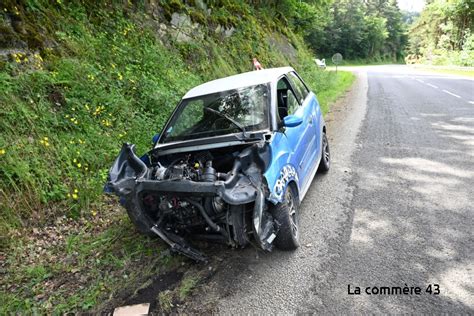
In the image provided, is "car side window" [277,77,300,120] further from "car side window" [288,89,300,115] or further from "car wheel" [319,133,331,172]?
"car wheel" [319,133,331,172]

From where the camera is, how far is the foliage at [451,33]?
38.7m

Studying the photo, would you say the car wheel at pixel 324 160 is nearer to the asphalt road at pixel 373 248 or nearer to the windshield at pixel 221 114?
the asphalt road at pixel 373 248

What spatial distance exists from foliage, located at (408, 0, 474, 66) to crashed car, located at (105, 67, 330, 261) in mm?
39190

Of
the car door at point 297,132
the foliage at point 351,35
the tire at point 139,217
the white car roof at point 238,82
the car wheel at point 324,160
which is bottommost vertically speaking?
the car wheel at point 324,160

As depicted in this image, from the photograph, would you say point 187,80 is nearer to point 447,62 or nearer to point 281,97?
point 281,97

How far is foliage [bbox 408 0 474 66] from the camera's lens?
3866cm

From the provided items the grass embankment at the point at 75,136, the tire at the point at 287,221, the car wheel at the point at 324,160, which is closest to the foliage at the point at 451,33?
the car wheel at the point at 324,160

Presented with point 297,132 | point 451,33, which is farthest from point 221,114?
point 451,33

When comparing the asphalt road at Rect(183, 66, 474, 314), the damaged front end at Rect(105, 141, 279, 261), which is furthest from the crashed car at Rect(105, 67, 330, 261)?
the asphalt road at Rect(183, 66, 474, 314)

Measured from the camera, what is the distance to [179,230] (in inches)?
130

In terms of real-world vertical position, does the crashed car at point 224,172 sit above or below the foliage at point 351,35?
below

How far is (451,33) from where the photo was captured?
156ft

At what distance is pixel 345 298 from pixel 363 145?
14.5 feet

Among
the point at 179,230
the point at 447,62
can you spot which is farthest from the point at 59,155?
the point at 447,62
